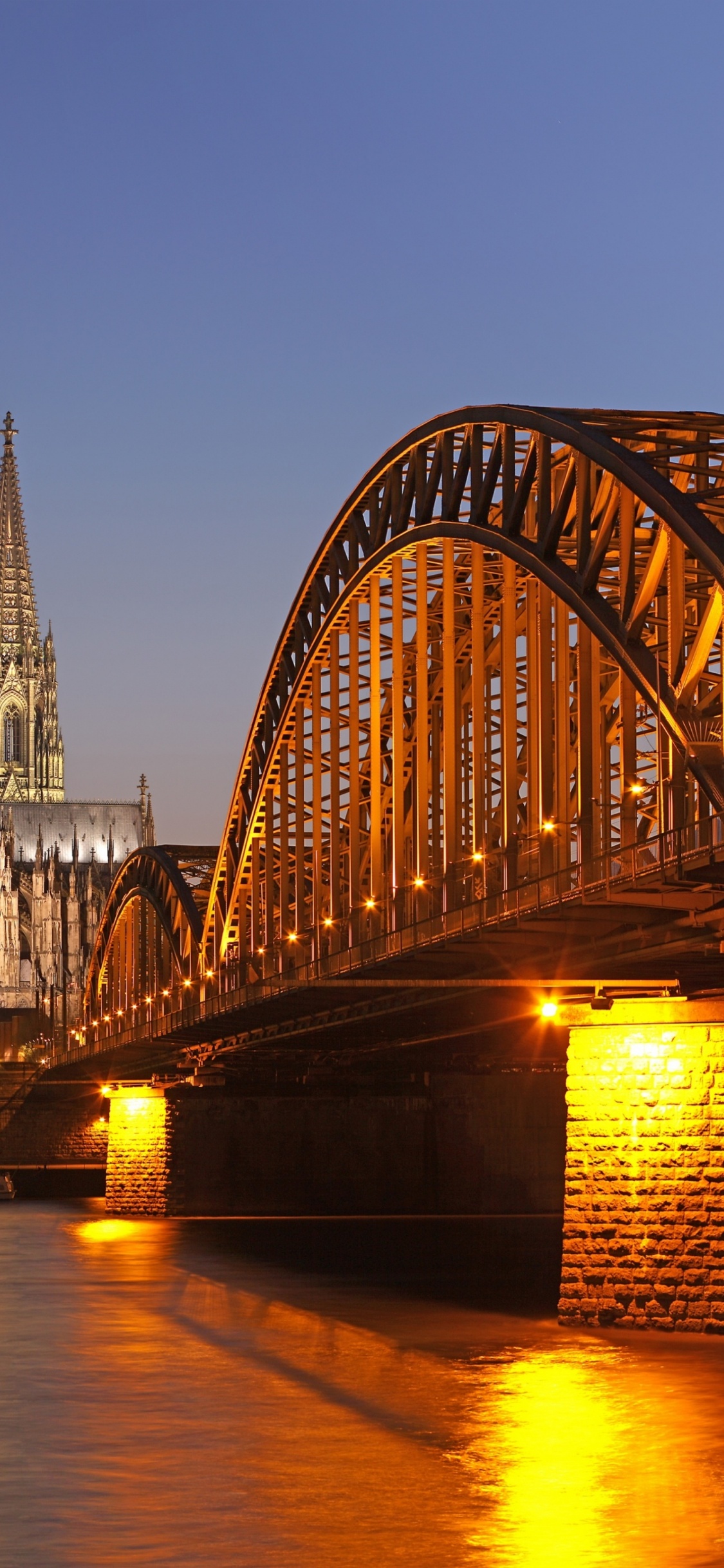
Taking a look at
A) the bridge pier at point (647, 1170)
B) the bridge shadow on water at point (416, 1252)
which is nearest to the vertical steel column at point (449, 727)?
the bridge pier at point (647, 1170)

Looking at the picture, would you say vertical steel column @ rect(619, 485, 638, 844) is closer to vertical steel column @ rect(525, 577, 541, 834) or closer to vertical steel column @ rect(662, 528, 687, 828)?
vertical steel column @ rect(662, 528, 687, 828)

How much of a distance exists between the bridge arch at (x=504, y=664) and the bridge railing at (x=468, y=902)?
228mm

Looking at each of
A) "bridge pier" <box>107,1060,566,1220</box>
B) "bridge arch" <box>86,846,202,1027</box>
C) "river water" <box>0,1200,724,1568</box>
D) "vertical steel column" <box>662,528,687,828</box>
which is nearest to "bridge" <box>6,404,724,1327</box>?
"vertical steel column" <box>662,528,687,828</box>

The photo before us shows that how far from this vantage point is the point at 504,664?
48281 millimetres

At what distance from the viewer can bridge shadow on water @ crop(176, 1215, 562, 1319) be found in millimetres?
53094

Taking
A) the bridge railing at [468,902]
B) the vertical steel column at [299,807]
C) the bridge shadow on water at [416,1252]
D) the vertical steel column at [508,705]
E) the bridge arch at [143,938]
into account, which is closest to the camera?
the bridge railing at [468,902]

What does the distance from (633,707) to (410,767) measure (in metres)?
29.4

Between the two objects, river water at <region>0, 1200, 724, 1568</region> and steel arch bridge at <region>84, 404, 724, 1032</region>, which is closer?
river water at <region>0, 1200, 724, 1568</region>

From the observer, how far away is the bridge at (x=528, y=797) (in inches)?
1447

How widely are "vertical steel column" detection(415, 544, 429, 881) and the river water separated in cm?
1108

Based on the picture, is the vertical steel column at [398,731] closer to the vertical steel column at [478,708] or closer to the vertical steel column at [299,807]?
the vertical steel column at [478,708]

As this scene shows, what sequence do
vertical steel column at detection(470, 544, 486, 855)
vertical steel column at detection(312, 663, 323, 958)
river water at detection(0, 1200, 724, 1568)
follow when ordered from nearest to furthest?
river water at detection(0, 1200, 724, 1568) → vertical steel column at detection(470, 544, 486, 855) → vertical steel column at detection(312, 663, 323, 958)

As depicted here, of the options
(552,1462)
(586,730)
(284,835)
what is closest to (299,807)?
(284,835)

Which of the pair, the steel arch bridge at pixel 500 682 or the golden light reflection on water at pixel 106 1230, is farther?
the golden light reflection on water at pixel 106 1230
